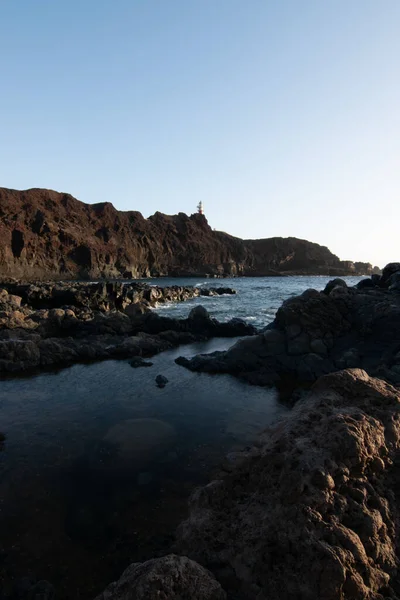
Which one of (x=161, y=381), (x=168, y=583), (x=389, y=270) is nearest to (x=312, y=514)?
(x=168, y=583)

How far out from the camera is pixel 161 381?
17.1 meters

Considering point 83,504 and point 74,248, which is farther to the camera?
point 74,248

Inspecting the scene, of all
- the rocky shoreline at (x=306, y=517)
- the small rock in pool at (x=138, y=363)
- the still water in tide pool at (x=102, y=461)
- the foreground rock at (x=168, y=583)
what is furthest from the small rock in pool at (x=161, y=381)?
the foreground rock at (x=168, y=583)

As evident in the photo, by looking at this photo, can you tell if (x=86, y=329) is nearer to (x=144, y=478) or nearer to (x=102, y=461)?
(x=102, y=461)

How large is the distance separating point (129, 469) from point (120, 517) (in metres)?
1.91

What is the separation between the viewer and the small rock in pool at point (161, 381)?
16938mm

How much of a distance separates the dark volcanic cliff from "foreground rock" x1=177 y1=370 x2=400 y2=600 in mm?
85534

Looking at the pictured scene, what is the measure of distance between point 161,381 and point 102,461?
7078 mm

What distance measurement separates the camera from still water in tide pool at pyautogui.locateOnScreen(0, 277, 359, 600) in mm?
6758

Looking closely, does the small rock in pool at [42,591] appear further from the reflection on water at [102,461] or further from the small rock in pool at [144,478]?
the small rock in pool at [144,478]

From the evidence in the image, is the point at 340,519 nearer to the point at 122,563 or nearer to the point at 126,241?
the point at 122,563

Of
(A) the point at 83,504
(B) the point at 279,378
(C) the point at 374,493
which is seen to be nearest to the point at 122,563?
(A) the point at 83,504

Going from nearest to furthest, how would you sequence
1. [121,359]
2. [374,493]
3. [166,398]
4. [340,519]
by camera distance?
[340,519]
[374,493]
[166,398]
[121,359]

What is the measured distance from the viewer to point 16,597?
586cm
